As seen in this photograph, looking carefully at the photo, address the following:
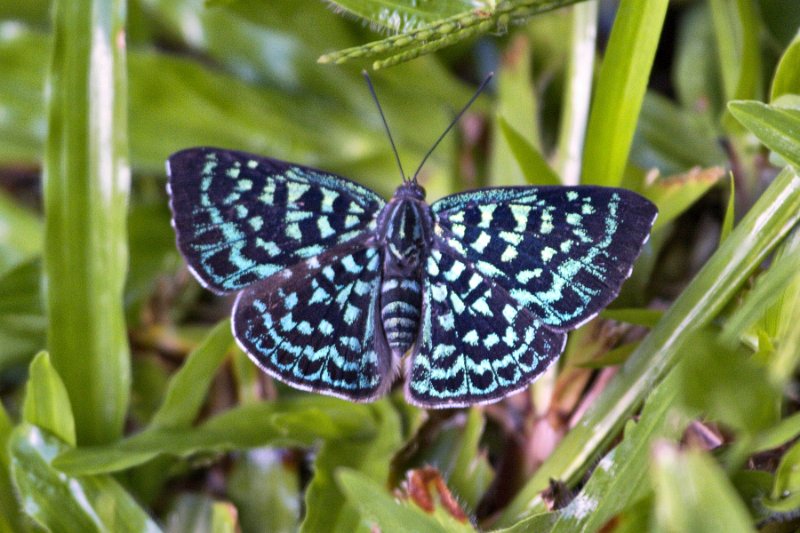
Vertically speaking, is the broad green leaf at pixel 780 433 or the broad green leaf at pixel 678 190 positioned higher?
the broad green leaf at pixel 678 190

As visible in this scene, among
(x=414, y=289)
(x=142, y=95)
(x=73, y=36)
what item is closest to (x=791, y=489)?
(x=414, y=289)

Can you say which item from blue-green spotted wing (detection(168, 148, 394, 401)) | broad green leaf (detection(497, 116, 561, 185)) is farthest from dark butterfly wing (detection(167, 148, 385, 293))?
broad green leaf (detection(497, 116, 561, 185))

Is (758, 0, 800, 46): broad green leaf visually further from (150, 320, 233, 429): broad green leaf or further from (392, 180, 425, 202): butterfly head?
(150, 320, 233, 429): broad green leaf

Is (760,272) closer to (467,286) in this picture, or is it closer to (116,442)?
(467,286)

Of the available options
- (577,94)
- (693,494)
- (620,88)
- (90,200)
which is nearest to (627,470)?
(693,494)

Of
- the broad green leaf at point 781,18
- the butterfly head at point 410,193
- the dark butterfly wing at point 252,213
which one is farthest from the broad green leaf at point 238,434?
the broad green leaf at point 781,18

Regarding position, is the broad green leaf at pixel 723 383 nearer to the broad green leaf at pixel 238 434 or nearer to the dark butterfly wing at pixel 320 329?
the dark butterfly wing at pixel 320 329
